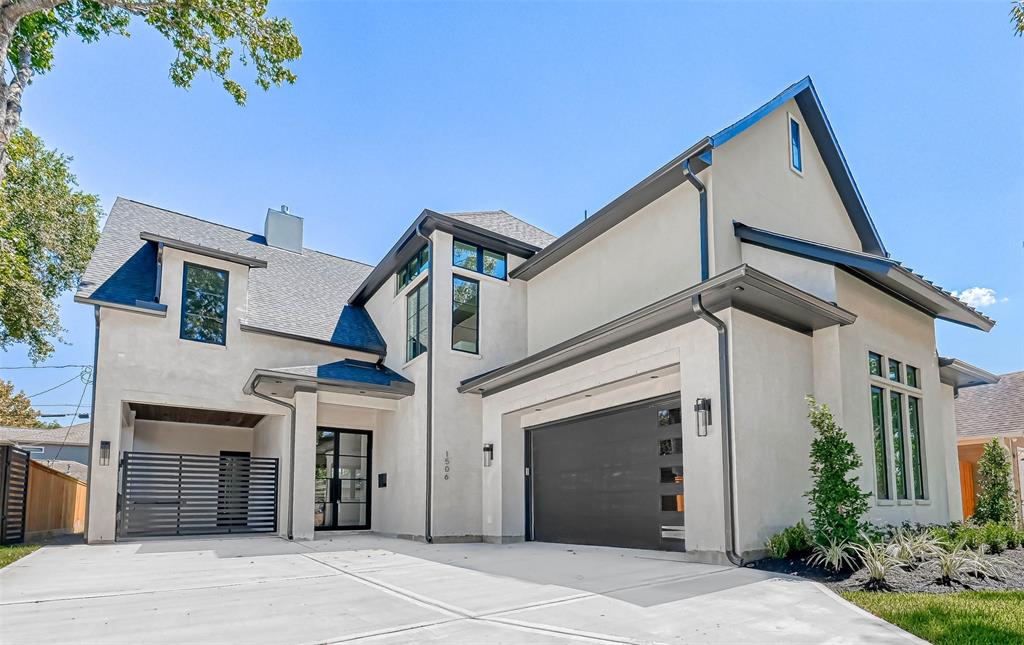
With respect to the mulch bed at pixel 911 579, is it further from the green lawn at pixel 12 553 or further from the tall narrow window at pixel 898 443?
the green lawn at pixel 12 553

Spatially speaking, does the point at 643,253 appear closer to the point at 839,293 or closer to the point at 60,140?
the point at 839,293

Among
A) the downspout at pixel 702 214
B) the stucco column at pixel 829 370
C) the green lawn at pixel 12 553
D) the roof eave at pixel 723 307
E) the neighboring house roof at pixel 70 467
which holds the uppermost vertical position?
the downspout at pixel 702 214

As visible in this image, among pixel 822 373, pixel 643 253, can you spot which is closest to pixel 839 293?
pixel 822 373

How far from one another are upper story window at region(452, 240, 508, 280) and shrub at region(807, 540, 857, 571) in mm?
8312

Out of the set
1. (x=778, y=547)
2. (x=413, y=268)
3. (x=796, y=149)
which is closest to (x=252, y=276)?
(x=413, y=268)

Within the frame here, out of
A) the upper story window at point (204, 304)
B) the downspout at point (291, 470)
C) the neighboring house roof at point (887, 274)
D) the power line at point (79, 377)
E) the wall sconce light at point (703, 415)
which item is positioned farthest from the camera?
the power line at point (79, 377)

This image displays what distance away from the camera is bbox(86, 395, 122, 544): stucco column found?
11.8m

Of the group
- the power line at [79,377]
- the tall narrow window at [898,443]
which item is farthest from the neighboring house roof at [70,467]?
the tall narrow window at [898,443]

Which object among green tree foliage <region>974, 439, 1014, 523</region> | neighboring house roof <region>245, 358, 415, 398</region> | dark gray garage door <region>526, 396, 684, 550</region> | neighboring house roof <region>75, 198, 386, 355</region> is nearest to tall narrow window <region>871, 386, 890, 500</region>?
dark gray garage door <region>526, 396, 684, 550</region>

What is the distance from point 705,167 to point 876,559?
18.6 ft

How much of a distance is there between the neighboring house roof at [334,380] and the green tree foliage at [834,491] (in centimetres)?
822

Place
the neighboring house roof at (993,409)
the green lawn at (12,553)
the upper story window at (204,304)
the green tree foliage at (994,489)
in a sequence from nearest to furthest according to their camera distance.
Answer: the green lawn at (12,553) → the green tree foliage at (994,489) → the upper story window at (204,304) → the neighboring house roof at (993,409)

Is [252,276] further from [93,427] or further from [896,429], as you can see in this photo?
[896,429]

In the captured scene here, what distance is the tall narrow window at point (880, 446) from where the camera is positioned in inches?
362
